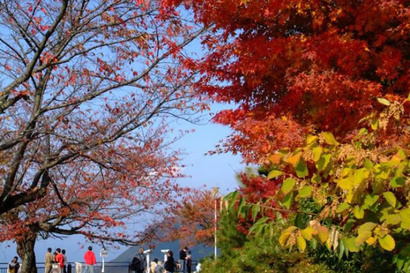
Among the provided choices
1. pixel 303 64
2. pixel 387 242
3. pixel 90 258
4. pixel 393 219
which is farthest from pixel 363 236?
pixel 90 258

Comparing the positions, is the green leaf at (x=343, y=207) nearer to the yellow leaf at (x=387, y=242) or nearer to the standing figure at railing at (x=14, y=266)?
the yellow leaf at (x=387, y=242)

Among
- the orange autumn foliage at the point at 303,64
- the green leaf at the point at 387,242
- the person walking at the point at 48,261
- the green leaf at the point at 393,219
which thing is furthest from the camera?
the person walking at the point at 48,261

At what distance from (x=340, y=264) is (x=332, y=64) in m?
4.15

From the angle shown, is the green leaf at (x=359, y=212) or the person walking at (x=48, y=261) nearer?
the green leaf at (x=359, y=212)

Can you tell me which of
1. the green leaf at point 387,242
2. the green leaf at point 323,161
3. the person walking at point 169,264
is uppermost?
the person walking at point 169,264

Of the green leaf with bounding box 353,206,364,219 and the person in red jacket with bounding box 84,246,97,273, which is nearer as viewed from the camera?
the green leaf with bounding box 353,206,364,219

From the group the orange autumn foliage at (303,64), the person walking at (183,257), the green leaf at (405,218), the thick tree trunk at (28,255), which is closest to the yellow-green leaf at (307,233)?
the green leaf at (405,218)

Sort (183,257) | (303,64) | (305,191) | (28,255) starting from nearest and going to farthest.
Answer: (305,191) < (303,64) < (28,255) < (183,257)

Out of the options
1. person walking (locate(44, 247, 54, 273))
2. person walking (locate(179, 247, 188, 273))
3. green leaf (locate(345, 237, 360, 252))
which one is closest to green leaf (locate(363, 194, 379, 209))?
green leaf (locate(345, 237, 360, 252))

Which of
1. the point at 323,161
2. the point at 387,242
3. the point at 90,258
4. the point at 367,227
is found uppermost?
the point at 90,258

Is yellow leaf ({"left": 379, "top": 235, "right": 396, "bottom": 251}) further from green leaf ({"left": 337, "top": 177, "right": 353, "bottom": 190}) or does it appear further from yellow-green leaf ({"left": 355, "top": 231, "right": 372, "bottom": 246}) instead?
green leaf ({"left": 337, "top": 177, "right": 353, "bottom": 190})

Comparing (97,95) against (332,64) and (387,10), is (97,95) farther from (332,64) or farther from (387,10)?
(387,10)

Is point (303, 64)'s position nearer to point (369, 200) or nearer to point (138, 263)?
point (369, 200)

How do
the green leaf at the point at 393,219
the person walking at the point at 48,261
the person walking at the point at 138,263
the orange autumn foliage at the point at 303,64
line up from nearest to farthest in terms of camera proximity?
the green leaf at the point at 393,219, the orange autumn foliage at the point at 303,64, the person walking at the point at 138,263, the person walking at the point at 48,261
